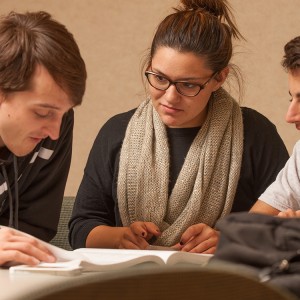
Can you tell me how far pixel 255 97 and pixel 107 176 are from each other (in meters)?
1.19

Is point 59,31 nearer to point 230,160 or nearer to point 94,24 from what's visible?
point 230,160

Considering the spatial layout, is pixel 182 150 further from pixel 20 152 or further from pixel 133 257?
pixel 133 257

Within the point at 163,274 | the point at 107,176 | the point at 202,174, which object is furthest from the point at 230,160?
the point at 163,274

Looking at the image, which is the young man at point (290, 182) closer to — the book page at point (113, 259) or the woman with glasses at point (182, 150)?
the woman with glasses at point (182, 150)

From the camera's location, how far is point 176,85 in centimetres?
173

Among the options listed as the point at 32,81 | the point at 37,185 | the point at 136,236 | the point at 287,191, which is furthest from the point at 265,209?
the point at 32,81

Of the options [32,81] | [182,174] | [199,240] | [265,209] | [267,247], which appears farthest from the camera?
[182,174]

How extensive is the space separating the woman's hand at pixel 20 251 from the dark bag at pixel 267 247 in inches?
19.5

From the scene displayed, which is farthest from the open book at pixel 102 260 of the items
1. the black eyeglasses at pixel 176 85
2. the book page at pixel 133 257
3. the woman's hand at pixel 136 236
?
the black eyeglasses at pixel 176 85

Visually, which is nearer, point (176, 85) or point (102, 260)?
point (102, 260)

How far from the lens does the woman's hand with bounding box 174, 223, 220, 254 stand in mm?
1550

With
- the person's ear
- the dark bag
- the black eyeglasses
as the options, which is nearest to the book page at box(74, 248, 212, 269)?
the dark bag

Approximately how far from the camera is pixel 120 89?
3.03 metres

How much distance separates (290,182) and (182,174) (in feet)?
0.95
